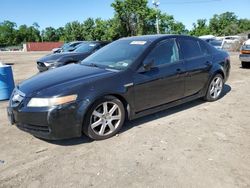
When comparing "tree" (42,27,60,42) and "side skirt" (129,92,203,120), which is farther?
"tree" (42,27,60,42)

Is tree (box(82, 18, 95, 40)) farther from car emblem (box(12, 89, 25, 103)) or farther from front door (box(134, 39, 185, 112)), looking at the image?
car emblem (box(12, 89, 25, 103))

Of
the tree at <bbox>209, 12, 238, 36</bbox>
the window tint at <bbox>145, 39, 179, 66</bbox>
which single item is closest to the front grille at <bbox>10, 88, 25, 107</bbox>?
the window tint at <bbox>145, 39, 179, 66</bbox>

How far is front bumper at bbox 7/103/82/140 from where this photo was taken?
12.0 feet

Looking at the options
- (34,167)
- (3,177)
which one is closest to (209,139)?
(34,167)

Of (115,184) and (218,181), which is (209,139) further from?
(115,184)

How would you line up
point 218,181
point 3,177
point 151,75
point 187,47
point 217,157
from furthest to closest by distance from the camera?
point 187,47, point 151,75, point 217,157, point 3,177, point 218,181

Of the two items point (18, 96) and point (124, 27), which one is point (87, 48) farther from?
point (124, 27)

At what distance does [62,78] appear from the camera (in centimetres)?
416

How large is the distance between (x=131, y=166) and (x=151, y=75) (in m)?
1.72

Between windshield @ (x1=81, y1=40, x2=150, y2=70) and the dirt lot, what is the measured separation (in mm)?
1087

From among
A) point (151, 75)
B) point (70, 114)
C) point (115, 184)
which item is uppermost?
point (151, 75)

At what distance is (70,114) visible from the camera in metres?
3.73

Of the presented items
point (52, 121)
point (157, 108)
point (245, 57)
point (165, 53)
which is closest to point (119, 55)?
point (165, 53)

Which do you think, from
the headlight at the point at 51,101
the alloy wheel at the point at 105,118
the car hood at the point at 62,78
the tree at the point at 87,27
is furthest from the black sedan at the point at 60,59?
the tree at the point at 87,27
